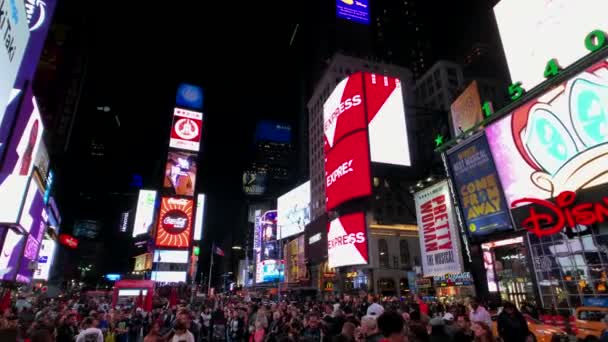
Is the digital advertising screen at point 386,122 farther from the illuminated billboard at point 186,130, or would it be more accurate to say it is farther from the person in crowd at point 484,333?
the illuminated billboard at point 186,130

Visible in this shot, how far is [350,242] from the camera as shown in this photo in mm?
27734

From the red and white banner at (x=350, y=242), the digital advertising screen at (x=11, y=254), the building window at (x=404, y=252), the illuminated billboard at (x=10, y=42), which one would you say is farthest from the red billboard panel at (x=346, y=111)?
the building window at (x=404, y=252)

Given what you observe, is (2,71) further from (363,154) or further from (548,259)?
(363,154)

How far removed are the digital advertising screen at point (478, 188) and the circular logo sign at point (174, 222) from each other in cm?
4813

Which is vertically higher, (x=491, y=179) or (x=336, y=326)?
(x=491, y=179)

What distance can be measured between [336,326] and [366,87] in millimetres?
22341

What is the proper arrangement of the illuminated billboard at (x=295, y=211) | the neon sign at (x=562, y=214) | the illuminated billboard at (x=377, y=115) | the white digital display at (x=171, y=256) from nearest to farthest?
the neon sign at (x=562, y=214) < the illuminated billboard at (x=377, y=115) < the white digital display at (x=171, y=256) < the illuminated billboard at (x=295, y=211)

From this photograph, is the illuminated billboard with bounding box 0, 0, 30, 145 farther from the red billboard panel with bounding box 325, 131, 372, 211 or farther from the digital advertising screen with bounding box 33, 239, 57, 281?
the digital advertising screen with bounding box 33, 239, 57, 281

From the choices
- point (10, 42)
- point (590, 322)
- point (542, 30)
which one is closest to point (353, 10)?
point (542, 30)

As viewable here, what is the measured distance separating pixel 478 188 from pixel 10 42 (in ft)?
49.2

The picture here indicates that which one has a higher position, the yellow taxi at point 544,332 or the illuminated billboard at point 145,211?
the illuminated billboard at point 145,211

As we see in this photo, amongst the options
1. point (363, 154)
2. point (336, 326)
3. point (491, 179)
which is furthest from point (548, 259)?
point (363, 154)

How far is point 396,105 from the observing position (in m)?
27.1

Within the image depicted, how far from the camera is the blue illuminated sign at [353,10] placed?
71519 millimetres
